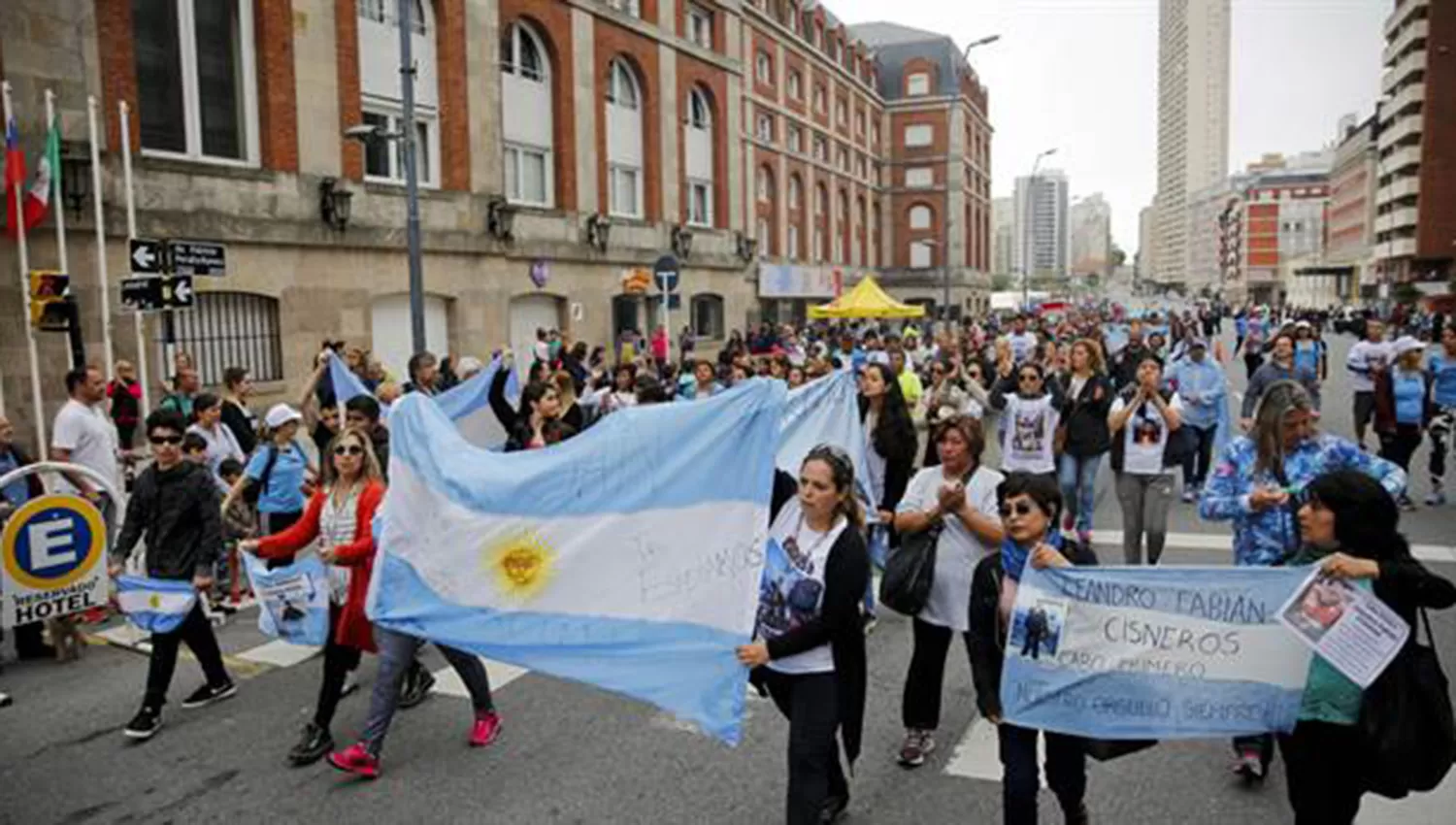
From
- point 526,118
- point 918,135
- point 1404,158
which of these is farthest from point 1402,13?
point 526,118

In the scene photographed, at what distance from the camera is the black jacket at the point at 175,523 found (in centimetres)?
623

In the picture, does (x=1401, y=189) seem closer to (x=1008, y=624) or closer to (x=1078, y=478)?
(x=1078, y=478)

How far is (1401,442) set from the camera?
11.8 metres

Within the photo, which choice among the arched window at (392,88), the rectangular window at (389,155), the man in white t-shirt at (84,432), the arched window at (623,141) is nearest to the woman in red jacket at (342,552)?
the man in white t-shirt at (84,432)

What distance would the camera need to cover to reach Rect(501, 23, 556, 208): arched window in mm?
25203

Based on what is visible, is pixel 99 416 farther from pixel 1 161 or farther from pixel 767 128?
pixel 767 128

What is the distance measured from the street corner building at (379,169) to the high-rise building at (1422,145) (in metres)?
77.7

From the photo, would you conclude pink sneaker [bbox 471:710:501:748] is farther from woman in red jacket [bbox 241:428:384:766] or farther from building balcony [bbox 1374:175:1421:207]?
building balcony [bbox 1374:175:1421:207]

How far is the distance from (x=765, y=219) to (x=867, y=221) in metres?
17.6

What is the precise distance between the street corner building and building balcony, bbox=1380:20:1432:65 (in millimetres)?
83601

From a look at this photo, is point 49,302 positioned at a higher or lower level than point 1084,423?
higher

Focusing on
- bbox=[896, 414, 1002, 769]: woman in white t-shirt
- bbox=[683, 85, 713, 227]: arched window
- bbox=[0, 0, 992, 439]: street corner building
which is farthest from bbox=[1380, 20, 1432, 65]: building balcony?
bbox=[896, 414, 1002, 769]: woman in white t-shirt

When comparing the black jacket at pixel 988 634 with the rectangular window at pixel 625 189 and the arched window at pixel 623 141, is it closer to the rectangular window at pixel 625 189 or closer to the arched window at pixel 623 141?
the arched window at pixel 623 141

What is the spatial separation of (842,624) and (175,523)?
14.0 ft
